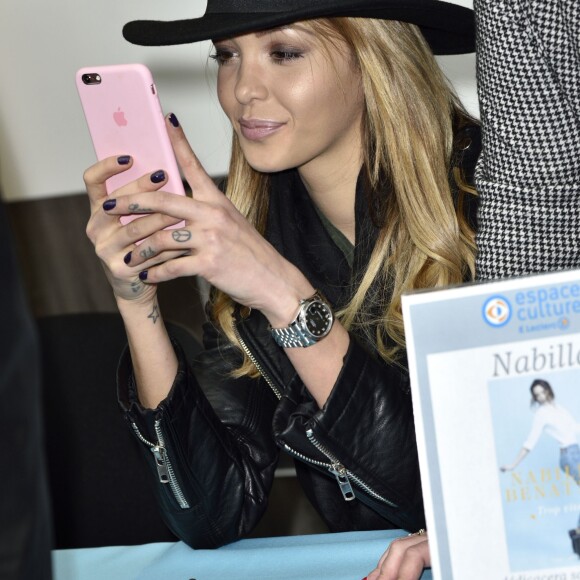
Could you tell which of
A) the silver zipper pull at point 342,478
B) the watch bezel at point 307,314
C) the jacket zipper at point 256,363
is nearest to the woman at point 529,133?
the watch bezel at point 307,314

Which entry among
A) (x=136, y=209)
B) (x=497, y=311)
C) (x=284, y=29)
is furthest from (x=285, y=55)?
(x=497, y=311)

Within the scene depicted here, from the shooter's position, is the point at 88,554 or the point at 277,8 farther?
the point at 277,8

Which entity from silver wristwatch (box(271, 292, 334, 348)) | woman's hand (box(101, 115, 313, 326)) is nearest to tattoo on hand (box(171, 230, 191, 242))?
woman's hand (box(101, 115, 313, 326))

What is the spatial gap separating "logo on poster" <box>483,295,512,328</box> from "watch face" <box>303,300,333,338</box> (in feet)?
1.17

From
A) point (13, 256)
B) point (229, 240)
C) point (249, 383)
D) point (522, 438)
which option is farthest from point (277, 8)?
point (13, 256)

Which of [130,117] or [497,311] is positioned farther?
[130,117]

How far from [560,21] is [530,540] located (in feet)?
1.78

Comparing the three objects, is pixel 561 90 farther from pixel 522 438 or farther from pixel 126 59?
pixel 126 59

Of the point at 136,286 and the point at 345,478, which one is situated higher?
the point at 136,286

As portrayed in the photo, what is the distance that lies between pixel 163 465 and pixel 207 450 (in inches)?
3.0

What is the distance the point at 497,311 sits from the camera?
0.79 m

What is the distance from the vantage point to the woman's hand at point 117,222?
1.11 meters

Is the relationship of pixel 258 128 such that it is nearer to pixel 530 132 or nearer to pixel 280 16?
pixel 280 16

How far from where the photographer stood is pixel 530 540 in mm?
790
